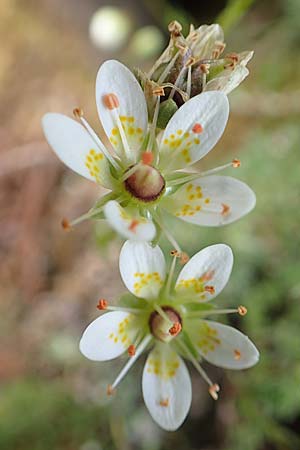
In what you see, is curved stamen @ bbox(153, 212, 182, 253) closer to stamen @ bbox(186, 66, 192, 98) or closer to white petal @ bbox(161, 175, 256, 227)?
white petal @ bbox(161, 175, 256, 227)

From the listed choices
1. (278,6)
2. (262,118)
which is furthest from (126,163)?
(278,6)

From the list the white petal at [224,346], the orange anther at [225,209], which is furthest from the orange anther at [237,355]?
the orange anther at [225,209]

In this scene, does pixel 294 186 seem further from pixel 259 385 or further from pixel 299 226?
pixel 259 385

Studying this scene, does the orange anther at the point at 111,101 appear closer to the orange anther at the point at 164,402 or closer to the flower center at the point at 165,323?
the flower center at the point at 165,323

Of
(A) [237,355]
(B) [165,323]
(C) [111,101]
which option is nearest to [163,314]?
(B) [165,323]

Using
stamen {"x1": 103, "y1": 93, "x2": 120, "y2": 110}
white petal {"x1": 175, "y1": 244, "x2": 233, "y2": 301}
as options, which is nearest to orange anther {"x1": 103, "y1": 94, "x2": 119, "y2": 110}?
stamen {"x1": 103, "y1": 93, "x2": 120, "y2": 110}

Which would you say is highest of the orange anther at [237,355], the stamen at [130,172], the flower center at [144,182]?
the stamen at [130,172]
